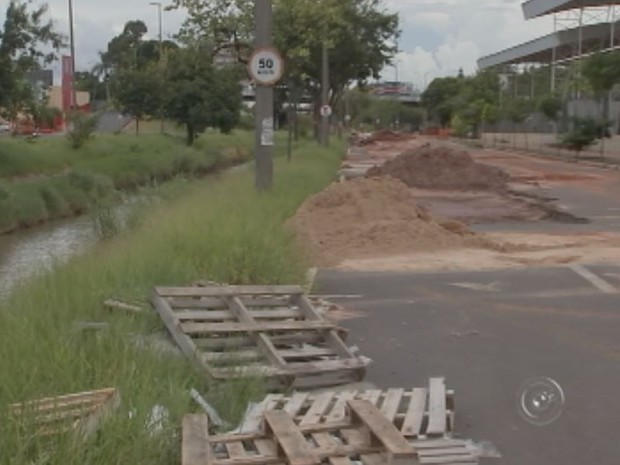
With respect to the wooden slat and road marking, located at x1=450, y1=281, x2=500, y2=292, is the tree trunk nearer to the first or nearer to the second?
road marking, located at x1=450, y1=281, x2=500, y2=292

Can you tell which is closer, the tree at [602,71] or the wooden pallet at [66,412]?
the wooden pallet at [66,412]

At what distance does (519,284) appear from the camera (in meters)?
12.8

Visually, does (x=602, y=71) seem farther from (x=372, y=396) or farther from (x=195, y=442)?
(x=195, y=442)

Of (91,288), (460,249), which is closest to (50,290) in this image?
(91,288)

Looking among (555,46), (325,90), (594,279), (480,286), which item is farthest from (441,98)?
(480,286)

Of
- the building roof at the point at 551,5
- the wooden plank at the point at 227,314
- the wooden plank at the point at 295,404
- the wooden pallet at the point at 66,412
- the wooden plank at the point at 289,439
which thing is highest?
the building roof at the point at 551,5

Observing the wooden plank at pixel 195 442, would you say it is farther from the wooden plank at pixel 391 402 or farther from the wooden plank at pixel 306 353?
the wooden plank at pixel 306 353

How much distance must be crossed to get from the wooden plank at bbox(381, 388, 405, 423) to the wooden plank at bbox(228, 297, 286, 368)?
0.80 metres

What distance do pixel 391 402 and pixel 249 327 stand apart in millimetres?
Answer: 1703

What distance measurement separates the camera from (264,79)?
1820cm

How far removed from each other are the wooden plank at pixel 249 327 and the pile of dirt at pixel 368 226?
612 centimetres

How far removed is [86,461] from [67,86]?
57943 mm

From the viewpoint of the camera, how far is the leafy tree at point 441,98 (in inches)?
4762

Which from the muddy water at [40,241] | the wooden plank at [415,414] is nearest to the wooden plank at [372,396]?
the wooden plank at [415,414]
